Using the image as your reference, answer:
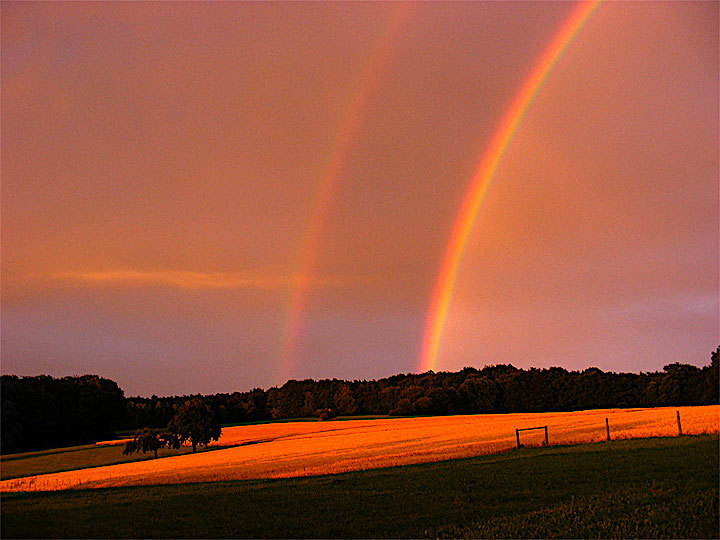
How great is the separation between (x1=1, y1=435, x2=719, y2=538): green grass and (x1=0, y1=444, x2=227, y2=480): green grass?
4108 centimetres

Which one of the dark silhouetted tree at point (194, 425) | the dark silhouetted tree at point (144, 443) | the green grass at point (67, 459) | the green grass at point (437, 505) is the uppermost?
the dark silhouetted tree at point (194, 425)

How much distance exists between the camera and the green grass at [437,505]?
648 inches

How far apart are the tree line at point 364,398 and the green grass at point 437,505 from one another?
233ft

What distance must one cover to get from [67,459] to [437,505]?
69.1 meters

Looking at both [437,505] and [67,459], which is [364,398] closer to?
[67,459]

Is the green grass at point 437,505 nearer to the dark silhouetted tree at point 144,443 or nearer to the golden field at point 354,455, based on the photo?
the golden field at point 354,455

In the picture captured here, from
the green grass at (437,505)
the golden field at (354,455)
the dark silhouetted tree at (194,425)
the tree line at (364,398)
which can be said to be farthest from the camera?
the tree line at (364,398)

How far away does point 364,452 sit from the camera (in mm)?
53438

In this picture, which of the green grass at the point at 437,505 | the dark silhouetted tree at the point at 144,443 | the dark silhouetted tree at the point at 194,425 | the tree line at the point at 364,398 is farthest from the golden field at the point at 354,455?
the tree line at the point at 364,398

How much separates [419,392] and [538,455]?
319 feet

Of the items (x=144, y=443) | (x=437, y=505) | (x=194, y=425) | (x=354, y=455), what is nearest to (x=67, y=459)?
(x=144, y=443)

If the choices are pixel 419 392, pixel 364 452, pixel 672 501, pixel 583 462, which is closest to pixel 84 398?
pixel 419 392

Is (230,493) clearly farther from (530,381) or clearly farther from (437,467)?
(530,381)

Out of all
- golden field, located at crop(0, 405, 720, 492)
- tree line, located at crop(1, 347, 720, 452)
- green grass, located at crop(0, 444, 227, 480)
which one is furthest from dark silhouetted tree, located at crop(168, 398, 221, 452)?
golden field, located at crop(0, 405, 720, 492)
